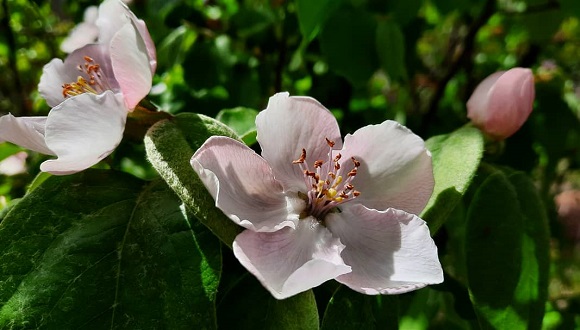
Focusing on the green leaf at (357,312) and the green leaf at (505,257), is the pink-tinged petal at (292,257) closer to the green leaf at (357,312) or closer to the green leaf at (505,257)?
the green leaf at (357,312)

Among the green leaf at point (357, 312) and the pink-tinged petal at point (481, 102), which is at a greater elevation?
the pink-tinged petal at point (481, 102)

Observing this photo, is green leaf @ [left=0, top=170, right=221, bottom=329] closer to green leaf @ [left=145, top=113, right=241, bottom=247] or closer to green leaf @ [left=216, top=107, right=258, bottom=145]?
green leaf @ [left=145, top=113, right=241, bottom=247]

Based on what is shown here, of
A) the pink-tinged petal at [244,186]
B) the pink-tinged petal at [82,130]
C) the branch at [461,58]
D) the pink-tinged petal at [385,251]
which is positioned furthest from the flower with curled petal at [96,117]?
the branch at [461,58]

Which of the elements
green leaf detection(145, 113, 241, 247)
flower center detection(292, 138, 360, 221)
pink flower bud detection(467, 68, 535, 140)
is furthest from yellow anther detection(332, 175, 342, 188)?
pink flower bud detection(467, 68, 535, 140)

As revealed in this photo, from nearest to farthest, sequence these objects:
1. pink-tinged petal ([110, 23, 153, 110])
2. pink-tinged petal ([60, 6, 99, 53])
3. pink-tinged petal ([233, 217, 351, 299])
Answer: pink-tinged petal ([233, 217, 351, 299]), pink-tinged petal ([110, 23, 153, 110]), pink-tinged petal ([60, 6, 99, 53])

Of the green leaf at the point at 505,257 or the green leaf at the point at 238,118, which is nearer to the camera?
the green leaf at the point at 505,257
